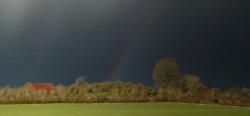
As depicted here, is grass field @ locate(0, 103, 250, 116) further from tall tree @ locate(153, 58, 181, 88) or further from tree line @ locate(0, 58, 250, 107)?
tall tree @ locate(153, 58, 181, 88)

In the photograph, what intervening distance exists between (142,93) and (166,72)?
8.27 metres

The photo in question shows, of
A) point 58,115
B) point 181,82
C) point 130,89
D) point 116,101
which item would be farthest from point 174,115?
point 181,82

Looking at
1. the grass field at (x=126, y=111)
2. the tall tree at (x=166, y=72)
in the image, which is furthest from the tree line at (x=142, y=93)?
the grass field at (x=126, y=111)

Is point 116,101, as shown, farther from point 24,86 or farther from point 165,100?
point 24,86

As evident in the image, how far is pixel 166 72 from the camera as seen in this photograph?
51625 mm

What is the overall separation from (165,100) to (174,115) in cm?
1819

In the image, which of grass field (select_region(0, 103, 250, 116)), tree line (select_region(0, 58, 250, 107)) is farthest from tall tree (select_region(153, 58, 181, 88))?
grass field (select_region(0, 103, 250, 116))

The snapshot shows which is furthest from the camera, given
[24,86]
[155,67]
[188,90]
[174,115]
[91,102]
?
[155,67]

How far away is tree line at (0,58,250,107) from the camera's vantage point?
3972 centimetres

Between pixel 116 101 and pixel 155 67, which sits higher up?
pixel 155 67

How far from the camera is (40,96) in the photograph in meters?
40.4

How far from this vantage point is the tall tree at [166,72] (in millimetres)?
50500

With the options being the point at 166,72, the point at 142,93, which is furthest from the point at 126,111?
the point at 166,72

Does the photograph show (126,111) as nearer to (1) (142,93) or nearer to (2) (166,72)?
(1) (142,93)
